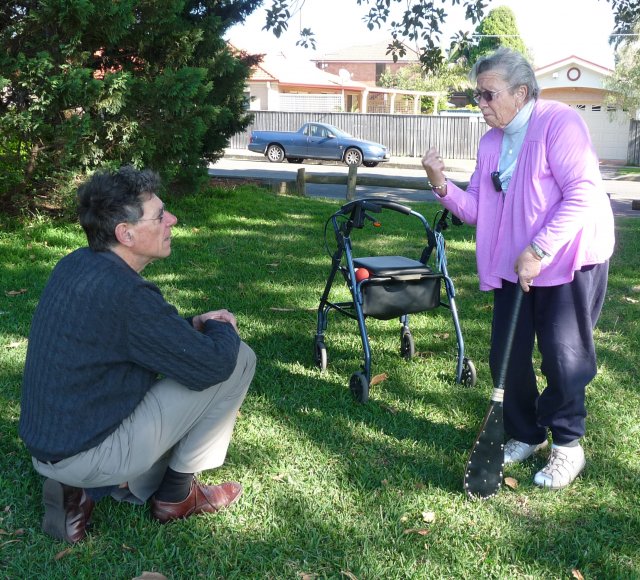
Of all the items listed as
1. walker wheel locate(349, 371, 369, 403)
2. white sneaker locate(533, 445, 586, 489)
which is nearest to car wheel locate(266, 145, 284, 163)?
walker wheel locate(349, 371, 369, 403)

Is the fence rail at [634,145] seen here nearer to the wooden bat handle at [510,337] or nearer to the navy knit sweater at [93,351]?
the wooden bat handle at [510,337]

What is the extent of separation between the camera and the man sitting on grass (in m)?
2.80

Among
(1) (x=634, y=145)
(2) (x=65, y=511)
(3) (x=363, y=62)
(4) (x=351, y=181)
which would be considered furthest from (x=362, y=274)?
(3) (x=363, y=62)

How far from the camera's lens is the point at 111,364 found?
113 inches

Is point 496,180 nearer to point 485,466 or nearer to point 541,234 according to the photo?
point 541,234

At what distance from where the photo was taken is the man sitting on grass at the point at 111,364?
2805mm

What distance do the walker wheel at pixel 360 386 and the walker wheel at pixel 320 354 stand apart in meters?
0.42

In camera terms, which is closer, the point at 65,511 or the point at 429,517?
the point at 65,511

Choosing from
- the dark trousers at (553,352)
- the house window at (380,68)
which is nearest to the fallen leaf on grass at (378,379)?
the dark trousers at (553,352)

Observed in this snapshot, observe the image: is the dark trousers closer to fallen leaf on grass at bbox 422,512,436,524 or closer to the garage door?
fallen leaf on grass at bbox 422,512,436,524

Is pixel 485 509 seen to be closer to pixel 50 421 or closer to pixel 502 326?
pixel 502 326

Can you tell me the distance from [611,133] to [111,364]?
1408 inches

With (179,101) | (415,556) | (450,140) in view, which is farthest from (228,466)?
(450,140)

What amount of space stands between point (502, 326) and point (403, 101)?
166 ft
